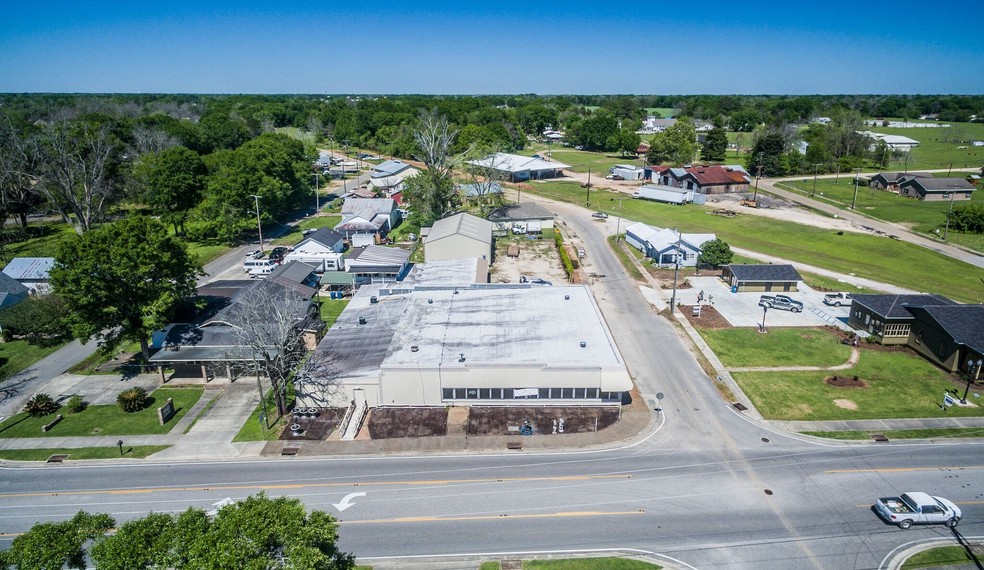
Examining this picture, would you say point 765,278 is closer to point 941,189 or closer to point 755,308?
point 755,308

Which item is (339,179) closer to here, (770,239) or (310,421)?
(770,239)

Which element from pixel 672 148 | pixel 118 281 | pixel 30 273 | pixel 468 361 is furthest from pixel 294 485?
pixel 672 148

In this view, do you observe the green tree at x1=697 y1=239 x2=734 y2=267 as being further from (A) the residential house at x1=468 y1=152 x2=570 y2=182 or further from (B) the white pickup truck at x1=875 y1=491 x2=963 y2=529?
(A) the residential house at x1=468 y1=152 x2=570 y2=182

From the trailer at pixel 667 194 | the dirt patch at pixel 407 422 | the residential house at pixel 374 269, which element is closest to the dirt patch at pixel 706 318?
the dirt patch at pixel 407 422

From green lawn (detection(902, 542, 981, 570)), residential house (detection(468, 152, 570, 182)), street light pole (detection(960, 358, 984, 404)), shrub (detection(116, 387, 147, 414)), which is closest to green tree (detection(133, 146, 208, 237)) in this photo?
shrub (detection(116, 387, 147, 414))

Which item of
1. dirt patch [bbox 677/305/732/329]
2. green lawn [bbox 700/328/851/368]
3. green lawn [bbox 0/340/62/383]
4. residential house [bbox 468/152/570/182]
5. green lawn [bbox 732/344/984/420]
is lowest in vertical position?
green lawn [bbox 0/340/62/383]

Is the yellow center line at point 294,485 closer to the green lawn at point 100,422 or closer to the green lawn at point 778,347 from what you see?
the green lawn at point 100,422

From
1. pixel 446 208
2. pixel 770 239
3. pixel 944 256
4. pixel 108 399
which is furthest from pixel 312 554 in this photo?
pixel 944 256
